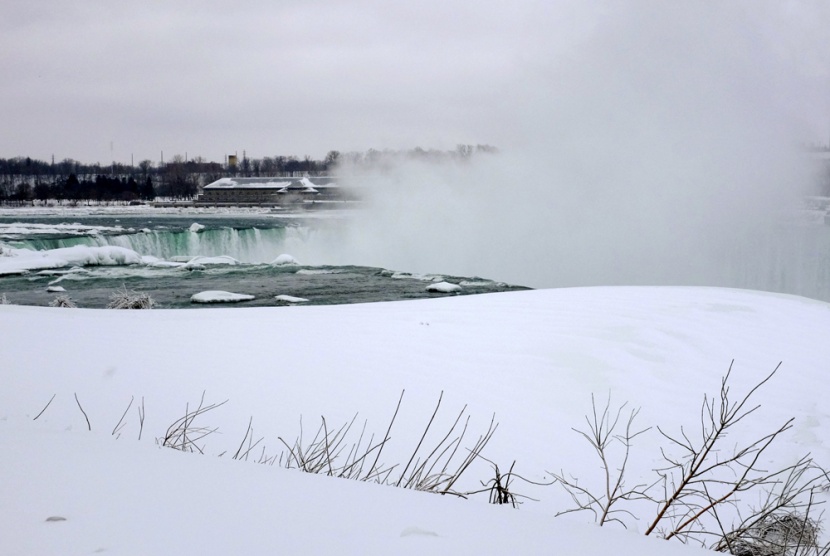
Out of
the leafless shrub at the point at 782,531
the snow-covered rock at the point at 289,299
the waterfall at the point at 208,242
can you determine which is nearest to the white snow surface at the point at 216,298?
the snow-covered rock at the point at 289,299

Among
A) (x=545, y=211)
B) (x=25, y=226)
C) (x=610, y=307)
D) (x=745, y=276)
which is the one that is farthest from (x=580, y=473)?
(x=25, y=226)

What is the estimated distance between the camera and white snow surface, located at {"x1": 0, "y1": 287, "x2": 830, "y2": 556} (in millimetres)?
1728

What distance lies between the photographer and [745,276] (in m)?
26.9

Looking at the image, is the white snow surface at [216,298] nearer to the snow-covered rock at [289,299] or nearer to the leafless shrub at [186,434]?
the snow-covered rock at [289,299]

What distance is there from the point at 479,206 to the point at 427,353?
22.8 metres

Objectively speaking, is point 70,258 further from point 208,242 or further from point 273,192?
point 273,192

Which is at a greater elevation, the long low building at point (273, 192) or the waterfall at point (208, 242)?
the long low building at point (273, 192)

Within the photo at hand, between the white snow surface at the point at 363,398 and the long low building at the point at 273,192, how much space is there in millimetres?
58997

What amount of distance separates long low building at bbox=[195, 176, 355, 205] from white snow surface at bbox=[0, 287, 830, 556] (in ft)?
194

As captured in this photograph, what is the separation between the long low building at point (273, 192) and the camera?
6700 cm

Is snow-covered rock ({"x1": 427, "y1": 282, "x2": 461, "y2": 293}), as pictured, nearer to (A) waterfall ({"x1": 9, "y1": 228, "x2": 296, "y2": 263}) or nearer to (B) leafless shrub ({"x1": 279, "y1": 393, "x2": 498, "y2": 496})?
(B) leafless shrub ({"x1": 279, "y1": 393, "x2": 498, "y2": 496})

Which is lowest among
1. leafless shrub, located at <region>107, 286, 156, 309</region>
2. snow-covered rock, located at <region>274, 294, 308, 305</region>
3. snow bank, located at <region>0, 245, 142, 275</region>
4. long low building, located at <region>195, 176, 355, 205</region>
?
snow-covered rock, located at <region>274, 294, 308, 305</region>

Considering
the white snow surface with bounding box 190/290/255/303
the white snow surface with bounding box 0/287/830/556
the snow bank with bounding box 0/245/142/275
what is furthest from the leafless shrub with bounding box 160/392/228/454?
the snow bank with bounding box 0/245/142/275

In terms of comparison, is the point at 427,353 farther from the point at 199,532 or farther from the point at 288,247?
the point at 288,247
